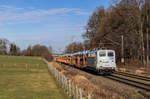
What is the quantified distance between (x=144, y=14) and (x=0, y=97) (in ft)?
114

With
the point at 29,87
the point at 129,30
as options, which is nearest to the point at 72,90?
the point at 29,87

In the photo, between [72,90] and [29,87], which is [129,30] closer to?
[29,87]

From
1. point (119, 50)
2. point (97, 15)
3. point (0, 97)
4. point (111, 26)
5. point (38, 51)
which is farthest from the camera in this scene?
point (38, 51)

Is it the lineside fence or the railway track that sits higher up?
the lineside fence

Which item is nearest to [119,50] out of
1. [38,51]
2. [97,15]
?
[97,15]

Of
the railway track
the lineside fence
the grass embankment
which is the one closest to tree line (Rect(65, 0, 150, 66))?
the railway track

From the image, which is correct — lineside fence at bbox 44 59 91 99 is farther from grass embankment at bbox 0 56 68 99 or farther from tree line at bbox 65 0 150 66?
tree line at bbox 65 0 150 66

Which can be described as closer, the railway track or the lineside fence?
the lineside fence

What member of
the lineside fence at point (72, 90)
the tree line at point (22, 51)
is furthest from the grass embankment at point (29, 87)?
the tree line at point (22, 51)

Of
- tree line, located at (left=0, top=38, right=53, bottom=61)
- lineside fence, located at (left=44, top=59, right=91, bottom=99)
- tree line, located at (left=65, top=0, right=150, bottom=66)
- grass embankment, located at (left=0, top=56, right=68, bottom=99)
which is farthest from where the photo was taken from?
tree line, located at (left=0, top=38, right=53, bottom=61)

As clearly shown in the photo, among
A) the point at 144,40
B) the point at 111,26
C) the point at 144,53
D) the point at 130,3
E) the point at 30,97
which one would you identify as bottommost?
the point at 30,97

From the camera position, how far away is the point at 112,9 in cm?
5019

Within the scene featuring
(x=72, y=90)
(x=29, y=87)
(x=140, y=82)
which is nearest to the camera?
(x=72, y=90)

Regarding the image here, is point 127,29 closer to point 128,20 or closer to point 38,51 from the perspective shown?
point 128,20
